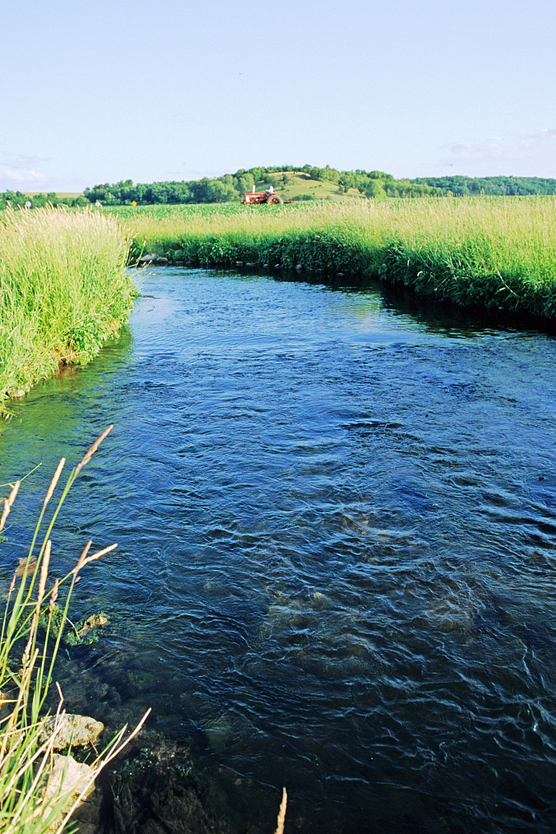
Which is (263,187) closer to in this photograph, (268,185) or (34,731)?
(268,185)

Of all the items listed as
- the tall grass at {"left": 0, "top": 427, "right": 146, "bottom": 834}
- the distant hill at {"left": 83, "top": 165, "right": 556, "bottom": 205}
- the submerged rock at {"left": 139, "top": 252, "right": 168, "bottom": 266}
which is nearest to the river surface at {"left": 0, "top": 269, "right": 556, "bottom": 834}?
the tall grass at {"left": 0, "top": 427, "right": 146, "bottom": 834}

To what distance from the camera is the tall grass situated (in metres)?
1.46

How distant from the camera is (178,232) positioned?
1178 inches

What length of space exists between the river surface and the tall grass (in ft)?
1.41

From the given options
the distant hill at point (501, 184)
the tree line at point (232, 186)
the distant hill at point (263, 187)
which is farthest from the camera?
the tree line at point (232, 186)

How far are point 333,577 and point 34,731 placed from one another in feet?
8.23

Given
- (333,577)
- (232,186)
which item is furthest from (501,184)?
(232,186)

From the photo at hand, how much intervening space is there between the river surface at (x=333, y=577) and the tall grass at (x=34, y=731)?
0.43 m

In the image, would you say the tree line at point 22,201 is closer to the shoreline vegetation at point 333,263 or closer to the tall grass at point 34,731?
the shoreline vegetation at point 333,263

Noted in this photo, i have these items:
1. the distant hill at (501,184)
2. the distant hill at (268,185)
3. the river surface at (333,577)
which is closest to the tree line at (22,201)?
the river surface at (333,577)

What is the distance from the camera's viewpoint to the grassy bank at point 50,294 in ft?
26.2

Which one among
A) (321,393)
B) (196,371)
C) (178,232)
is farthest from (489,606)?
(178,232)

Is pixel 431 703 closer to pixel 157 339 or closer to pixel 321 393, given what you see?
pixel 321 393

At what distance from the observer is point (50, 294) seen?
9.20m
